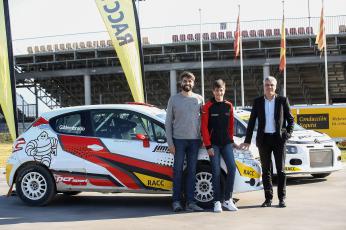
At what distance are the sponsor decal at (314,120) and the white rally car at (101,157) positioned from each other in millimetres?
15927

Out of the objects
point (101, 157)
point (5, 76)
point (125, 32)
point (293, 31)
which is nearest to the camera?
point (101, 157)

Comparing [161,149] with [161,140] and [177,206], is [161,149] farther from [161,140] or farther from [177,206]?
[177,206]

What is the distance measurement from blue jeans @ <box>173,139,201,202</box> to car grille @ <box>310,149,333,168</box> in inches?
147

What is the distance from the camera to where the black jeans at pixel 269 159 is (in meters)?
7.63

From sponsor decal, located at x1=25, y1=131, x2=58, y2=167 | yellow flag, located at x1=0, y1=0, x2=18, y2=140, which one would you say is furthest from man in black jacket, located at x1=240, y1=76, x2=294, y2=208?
yellow flag, located at x1=0, y1=0, x2=18, y2=140

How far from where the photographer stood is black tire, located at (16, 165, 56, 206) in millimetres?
8094

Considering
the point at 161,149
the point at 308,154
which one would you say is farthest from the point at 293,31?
the point at 161,149

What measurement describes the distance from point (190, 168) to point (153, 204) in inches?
45.8

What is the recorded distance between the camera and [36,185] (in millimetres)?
8156

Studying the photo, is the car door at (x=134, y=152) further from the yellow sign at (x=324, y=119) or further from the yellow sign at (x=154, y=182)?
the yellow sign at (x=324, y=119)

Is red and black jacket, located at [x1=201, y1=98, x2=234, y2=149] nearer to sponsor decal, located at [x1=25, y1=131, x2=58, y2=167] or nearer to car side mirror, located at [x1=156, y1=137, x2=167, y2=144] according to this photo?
car side mirror, located at [x1=156, y1=137, x2=167, y2=144]

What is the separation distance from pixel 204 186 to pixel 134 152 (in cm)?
111

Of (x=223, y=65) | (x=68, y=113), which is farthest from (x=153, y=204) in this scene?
(x=223, y=65)

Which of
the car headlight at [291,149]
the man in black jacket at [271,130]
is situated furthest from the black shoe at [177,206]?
the car headlight at [291,149]
